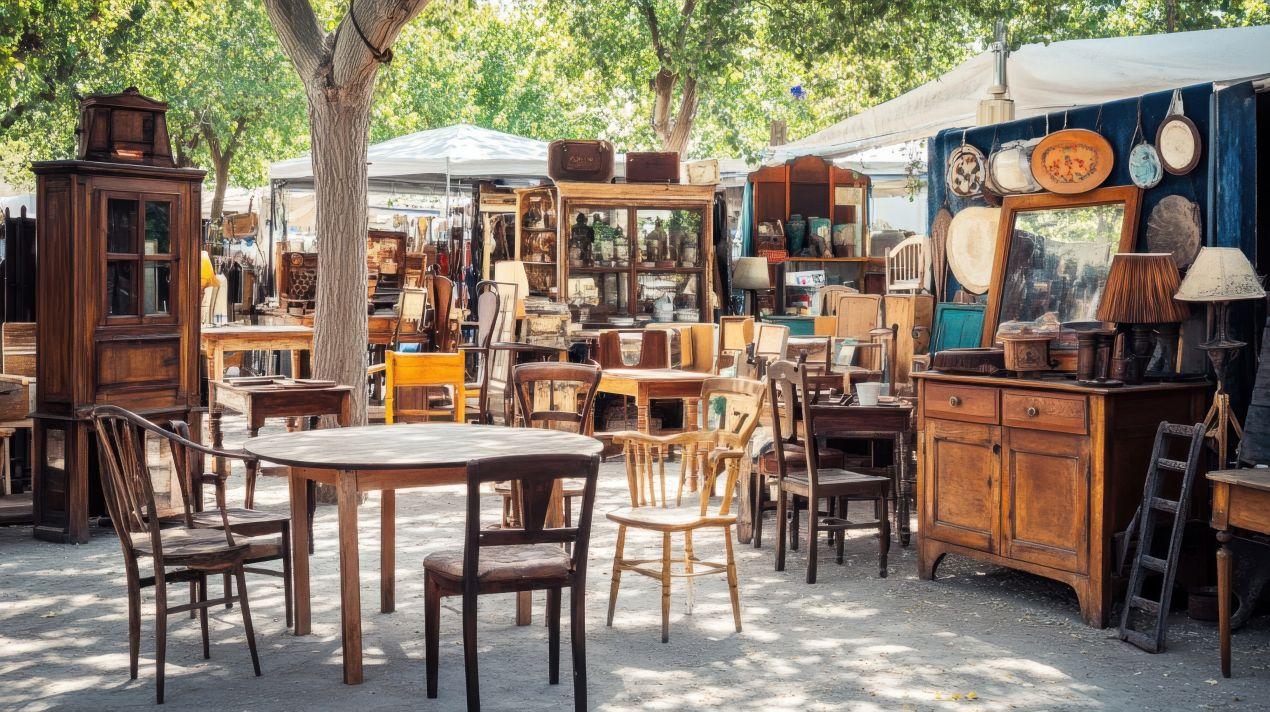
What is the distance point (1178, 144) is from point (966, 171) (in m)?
1.62

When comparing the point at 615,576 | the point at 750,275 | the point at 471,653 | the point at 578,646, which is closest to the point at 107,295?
the point at 615,576

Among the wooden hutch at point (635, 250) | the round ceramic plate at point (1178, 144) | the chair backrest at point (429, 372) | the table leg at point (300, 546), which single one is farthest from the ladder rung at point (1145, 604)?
the wooden hutch at point (635, 250)

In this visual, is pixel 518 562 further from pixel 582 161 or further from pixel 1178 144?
pixel 582 161

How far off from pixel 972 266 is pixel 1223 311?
2192 millimetres

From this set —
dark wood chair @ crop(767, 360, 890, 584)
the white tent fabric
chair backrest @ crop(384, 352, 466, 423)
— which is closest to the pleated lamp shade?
dark wood chair @ crop(767, 360, 890, 584)

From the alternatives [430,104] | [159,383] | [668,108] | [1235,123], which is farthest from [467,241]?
[430,104]

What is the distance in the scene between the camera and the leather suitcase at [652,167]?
11.5 metres

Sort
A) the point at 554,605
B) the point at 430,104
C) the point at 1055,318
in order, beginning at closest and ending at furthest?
the point at 554,605 → the point at 1055,318 → the point at 430,104

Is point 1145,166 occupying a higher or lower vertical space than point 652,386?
higher

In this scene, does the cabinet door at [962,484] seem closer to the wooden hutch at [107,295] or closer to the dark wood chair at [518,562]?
the dark wood chair at [518,562]

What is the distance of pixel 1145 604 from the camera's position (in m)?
5.13

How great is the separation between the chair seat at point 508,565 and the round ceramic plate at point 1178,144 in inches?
142

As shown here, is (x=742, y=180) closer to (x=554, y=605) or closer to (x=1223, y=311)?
(x=1223, y=311)

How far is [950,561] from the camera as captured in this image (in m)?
6.81
